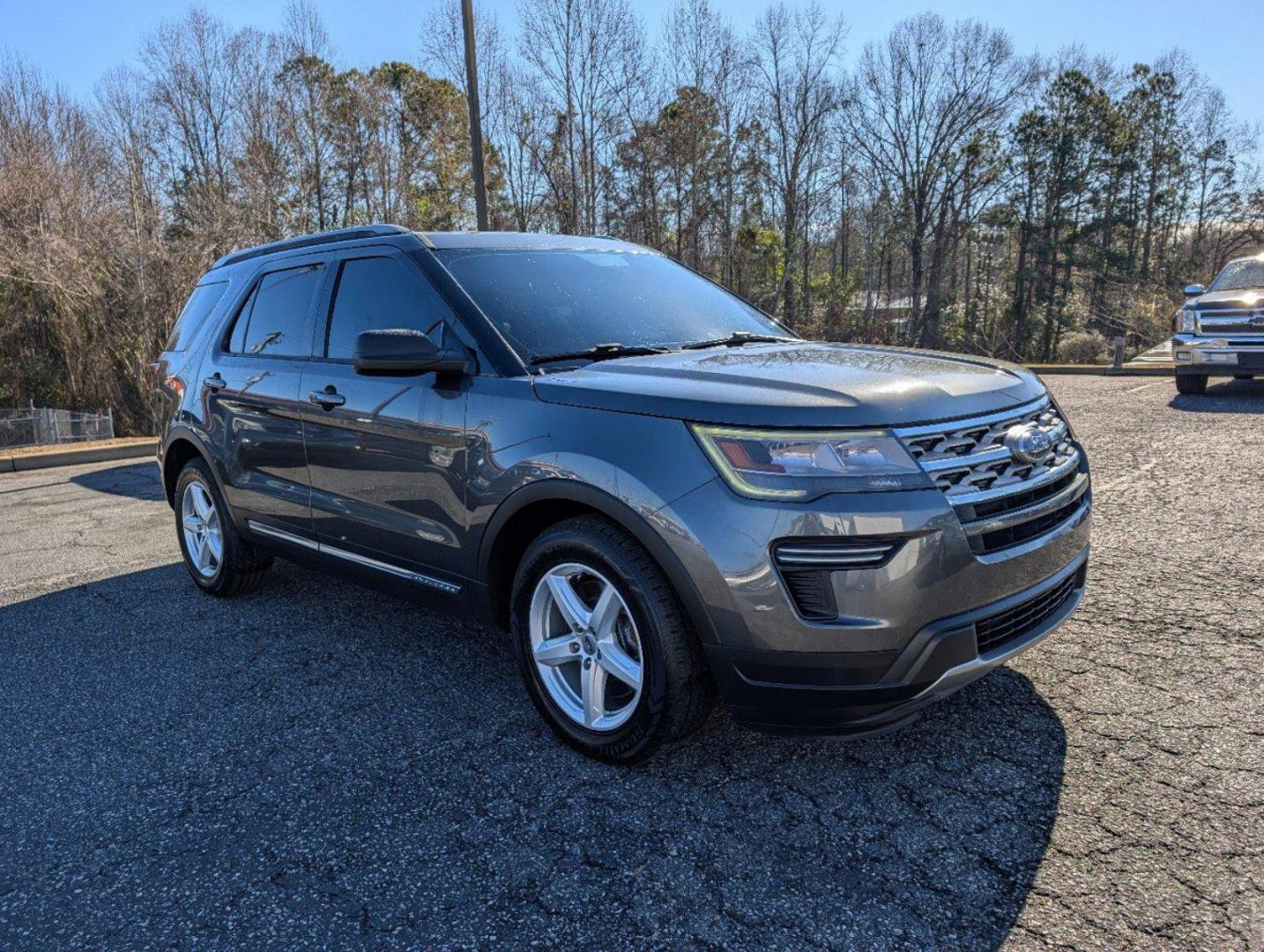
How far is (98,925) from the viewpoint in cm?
214

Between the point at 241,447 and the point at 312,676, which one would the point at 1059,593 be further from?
the point at 241,447

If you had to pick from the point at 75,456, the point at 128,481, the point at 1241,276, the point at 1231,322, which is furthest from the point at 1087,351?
the point at 75,456

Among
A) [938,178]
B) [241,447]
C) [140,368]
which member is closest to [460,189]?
[140,368]

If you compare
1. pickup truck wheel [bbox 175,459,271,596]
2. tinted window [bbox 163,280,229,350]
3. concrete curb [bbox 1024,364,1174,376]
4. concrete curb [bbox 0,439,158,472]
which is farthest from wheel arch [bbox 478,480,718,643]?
concrete curb [bbox 1024,364,1174,376]

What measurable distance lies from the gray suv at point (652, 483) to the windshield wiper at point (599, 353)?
1cm

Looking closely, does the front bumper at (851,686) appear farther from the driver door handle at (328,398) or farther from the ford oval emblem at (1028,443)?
the driver door handle at (328,398)

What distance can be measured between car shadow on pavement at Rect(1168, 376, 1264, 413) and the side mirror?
10.3m

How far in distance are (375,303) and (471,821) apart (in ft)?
7.13

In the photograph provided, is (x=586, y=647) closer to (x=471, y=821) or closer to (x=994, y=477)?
(x=471, y=821)

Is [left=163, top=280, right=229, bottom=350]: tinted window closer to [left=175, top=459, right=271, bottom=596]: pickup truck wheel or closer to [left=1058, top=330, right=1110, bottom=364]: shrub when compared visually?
[left=175, top=459, right=271, bottom=596]: pickup truck wheel

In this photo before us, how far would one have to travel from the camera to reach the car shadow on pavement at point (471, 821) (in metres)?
2.10

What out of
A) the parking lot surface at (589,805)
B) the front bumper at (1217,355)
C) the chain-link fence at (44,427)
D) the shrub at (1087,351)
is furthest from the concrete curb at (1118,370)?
the chain-link fence at (44,427)

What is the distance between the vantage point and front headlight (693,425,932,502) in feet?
7.47

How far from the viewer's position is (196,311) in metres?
5.05
